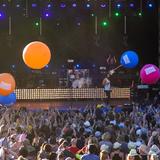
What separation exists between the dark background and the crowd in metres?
12.7

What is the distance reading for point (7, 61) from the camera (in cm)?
2586

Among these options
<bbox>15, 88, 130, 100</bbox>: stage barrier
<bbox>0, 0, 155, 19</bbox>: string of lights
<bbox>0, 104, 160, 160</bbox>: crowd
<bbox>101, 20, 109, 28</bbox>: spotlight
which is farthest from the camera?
<bbox>101, 20, 109, 28</bbox>: spotlight

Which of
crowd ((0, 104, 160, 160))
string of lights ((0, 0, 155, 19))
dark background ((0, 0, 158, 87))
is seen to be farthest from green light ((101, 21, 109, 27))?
crowd ((0, 104, 160, 160))

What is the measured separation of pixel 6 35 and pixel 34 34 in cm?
131

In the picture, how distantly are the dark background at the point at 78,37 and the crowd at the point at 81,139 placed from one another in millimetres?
12696

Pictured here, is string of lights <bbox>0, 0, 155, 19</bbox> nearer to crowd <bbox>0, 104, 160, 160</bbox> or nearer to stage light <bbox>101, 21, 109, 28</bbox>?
stage light <bbox>101, 21, 109, 28</bbox>

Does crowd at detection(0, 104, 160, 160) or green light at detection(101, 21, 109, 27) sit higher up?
green light at detection(101, 21, 109, 27)

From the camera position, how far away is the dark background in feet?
82.4

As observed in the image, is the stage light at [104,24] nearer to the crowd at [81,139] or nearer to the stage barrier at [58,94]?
the stage barrier at [58,94]

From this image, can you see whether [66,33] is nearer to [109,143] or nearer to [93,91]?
[93,91]

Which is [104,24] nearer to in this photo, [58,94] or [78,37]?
[78,37]

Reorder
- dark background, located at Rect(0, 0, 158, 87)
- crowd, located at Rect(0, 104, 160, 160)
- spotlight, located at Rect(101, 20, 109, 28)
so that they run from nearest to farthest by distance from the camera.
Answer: crowd, located at Rect(0, 104, 160, 160), dark background, located at Rect(0, 0, 158, 87), spotlight, located at Rect(101, 20, 109, 28)

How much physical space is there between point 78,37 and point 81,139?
56.1 feet

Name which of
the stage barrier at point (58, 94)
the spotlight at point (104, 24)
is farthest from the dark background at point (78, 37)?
the stage barrier at point (58, 94)
